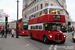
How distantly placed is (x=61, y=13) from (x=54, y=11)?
0.80 metres

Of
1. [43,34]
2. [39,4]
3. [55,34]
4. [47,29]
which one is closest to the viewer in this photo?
[55,34]

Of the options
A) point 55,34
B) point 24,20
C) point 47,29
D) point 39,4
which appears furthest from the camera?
point 39,4

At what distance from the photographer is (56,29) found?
511 inches

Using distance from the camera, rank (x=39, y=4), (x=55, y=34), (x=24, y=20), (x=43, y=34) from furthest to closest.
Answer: (x=39, y=4) < (x=24, y=20) < (x=43, y=34) < (x=55, y=34)

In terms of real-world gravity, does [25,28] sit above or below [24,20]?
below

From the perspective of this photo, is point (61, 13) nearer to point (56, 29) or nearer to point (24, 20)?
point (56, 29)

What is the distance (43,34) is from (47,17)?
2.26m

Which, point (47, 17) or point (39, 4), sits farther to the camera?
point (39, 4)

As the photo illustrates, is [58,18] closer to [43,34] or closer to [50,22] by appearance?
→ [50,22]

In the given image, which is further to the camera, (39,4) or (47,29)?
(39,4)

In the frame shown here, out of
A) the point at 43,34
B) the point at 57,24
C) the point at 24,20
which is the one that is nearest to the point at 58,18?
the point at 57,24

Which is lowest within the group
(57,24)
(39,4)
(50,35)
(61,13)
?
(50,35)

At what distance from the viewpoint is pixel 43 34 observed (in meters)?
14.1

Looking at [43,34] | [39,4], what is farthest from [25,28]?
[39,4]
